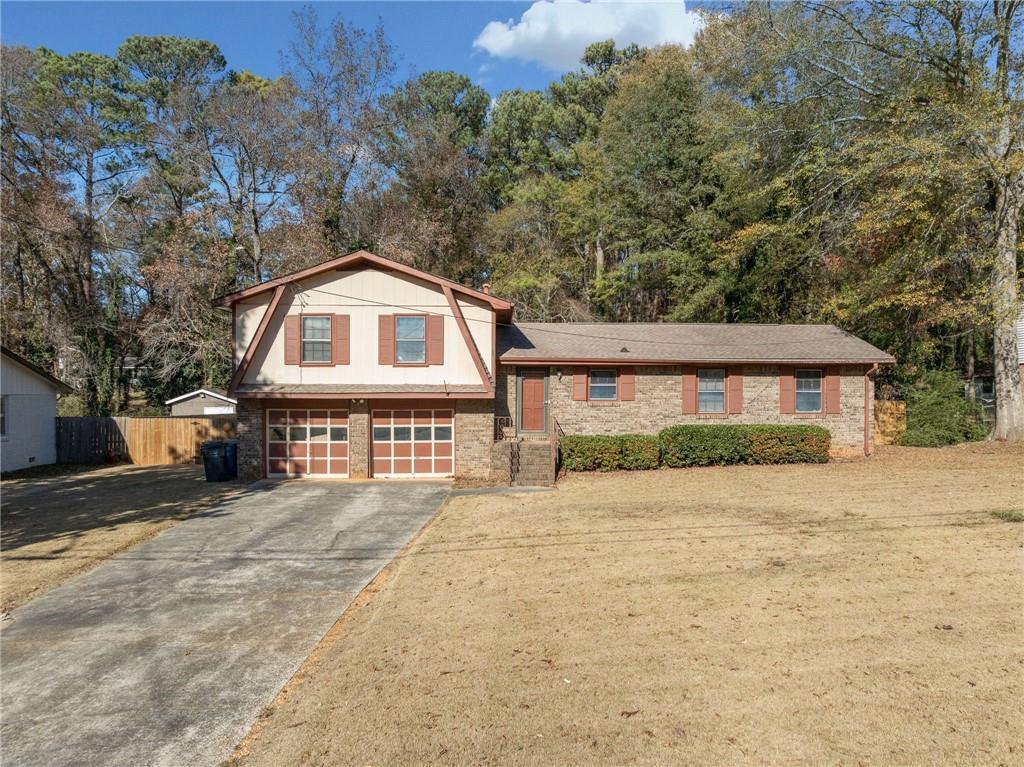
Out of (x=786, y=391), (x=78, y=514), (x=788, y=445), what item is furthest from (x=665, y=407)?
(x=78, y=514)

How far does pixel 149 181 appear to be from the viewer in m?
28.6

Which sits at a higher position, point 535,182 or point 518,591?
point 535,182

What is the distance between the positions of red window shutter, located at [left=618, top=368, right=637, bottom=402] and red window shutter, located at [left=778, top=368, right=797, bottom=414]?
470cm

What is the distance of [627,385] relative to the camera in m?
18.4

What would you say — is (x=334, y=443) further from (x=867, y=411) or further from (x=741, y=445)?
(x=867, y=411)

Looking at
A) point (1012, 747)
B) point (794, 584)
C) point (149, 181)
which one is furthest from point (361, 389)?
point (149, 181)

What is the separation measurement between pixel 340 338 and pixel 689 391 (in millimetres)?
10741

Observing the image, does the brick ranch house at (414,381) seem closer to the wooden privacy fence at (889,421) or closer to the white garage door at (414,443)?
the white garage door at (414,443)

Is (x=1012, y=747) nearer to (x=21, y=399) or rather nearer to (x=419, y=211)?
(x=21, y=399)

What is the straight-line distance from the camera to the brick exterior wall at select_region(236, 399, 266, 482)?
1655cm

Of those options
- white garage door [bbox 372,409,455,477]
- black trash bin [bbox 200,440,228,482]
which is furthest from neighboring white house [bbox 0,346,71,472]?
white garage door [bbox 372,409,455,477]

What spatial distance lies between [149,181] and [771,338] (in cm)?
2911

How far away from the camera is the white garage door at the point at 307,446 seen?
16.9 m

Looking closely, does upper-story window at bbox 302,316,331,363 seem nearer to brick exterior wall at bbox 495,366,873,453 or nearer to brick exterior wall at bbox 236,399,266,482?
brick exterior wall at bbox 236,399,266,482
